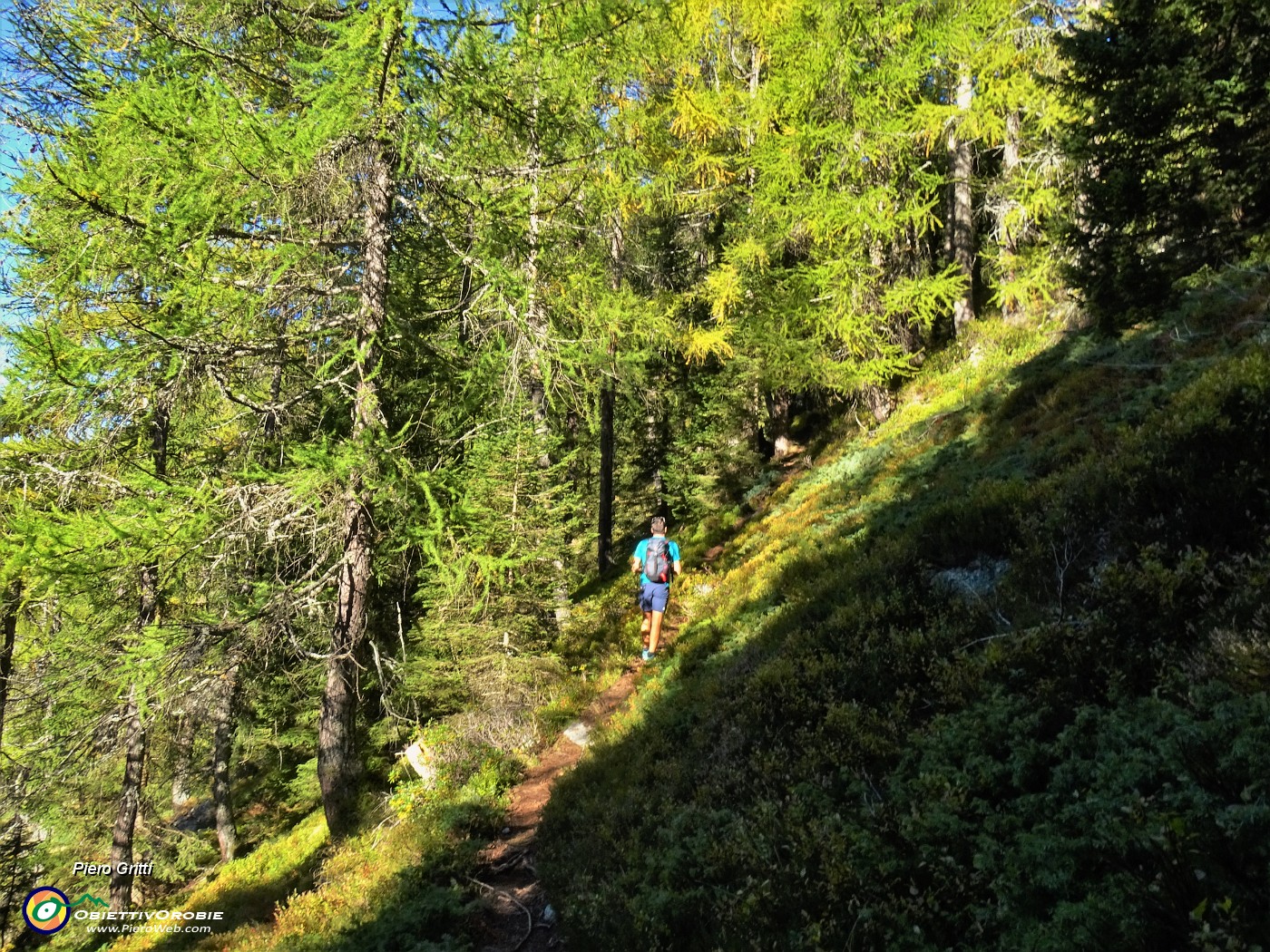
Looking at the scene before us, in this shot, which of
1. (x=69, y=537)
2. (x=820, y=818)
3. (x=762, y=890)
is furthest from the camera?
(x=69, y=537)

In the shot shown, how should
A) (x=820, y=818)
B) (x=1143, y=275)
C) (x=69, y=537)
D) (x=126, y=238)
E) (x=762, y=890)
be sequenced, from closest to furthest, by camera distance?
(x=762, y=890)
(x=820, y=818)
(x=69, y=537)
(x=126, y=238)
(x=1143, y=275)

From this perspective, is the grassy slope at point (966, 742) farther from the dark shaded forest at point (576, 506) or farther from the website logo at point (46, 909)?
the website logo at point (46, 909)

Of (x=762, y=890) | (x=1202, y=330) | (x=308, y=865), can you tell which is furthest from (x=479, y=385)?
(x=1202, y=330)

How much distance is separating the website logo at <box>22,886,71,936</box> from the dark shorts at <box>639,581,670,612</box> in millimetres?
10876

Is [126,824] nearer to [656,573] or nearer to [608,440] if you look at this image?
[656,573]

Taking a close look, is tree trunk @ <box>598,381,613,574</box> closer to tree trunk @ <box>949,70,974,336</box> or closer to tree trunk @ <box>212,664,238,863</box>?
tree trunk @ <box>949,70,974,336</box>

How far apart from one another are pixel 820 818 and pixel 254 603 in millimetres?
6090

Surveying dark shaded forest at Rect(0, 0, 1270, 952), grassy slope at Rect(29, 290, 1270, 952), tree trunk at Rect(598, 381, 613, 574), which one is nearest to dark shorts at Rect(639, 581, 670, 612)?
dark shaded forest at Rect(0, 0, 1270, 952)

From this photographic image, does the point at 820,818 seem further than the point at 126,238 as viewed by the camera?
No

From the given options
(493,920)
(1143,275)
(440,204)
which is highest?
(440,204)

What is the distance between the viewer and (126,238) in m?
5.96

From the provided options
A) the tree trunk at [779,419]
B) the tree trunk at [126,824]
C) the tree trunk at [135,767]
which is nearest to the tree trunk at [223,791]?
the tree trunk at [135,767]

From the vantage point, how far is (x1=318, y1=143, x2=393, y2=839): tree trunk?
279 inches

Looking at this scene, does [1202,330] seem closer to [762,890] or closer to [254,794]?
[762,890]
